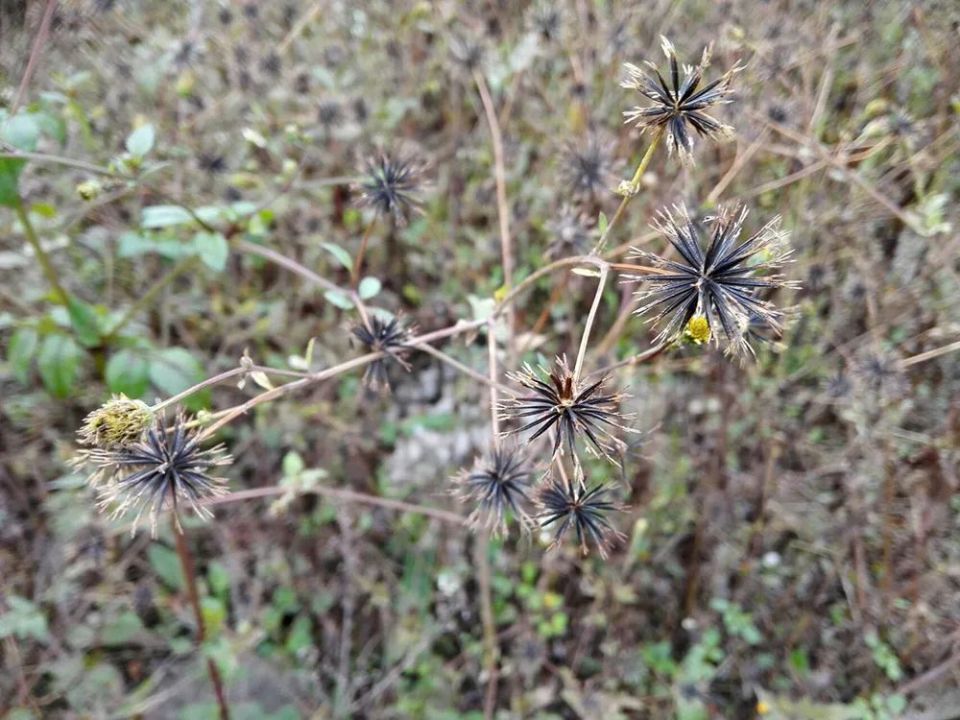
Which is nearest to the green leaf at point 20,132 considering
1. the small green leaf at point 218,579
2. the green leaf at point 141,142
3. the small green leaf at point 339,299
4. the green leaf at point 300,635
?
the green leaf at point 141,142

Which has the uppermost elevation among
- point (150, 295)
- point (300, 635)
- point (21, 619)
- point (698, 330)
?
point (150, 295)

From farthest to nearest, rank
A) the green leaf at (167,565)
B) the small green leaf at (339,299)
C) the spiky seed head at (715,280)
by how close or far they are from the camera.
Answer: the green leaf at (167,565) → the small green leaf at (339,299) → the spiky seed head at (715,280)

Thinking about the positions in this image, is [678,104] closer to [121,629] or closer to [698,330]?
[698,330]

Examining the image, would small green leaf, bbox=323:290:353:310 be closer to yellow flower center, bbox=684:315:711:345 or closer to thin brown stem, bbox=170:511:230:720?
yellow flower center, bbox=684:315:711:345

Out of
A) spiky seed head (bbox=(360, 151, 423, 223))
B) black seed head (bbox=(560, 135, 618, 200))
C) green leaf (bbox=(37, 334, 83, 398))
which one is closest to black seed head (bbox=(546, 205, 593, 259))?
black seed head (bbox=(560, 135, 618, 200))

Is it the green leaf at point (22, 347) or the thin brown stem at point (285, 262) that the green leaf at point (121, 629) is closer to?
the green leaf at point (22, 347)

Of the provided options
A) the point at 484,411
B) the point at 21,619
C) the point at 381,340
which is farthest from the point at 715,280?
the point at 21,619
